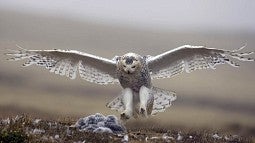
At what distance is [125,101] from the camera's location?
950 inches

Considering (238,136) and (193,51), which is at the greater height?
(193,51)

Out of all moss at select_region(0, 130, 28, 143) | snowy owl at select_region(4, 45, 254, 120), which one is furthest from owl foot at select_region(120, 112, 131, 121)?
moss at select_region(0, 130, 28, 143)

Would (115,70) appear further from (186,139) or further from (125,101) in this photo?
(186,139)

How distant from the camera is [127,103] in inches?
945

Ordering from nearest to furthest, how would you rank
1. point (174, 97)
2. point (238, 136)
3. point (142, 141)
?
point (142, 141), point (174, 97), point (238, 136)

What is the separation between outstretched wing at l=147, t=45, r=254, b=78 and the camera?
24672 mm

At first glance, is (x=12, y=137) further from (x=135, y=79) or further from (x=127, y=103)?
(x=135, y=79)

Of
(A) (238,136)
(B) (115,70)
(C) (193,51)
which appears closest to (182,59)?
(C) (193,51)

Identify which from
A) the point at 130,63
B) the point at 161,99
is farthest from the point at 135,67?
the point at 161,99

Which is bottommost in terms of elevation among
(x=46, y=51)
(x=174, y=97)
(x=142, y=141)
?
(x=142, y=141)

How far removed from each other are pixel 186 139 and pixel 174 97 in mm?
1406

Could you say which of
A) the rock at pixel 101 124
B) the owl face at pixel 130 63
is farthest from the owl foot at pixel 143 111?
the owl face at pixel 130 63

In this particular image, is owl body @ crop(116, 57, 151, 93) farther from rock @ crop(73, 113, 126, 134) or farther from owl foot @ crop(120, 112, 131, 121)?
rock @ crop(73, 113, 126, 134)

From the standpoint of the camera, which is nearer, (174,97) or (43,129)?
(43,129)
